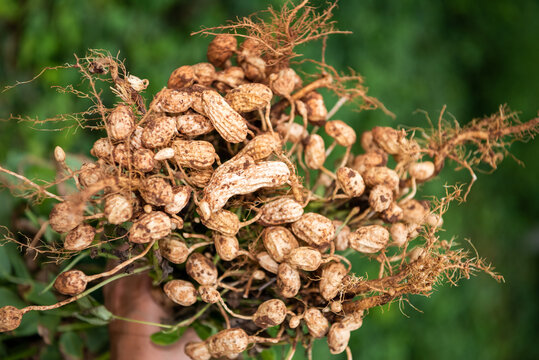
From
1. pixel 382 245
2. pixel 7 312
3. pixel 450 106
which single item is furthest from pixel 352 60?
pixel 7 312

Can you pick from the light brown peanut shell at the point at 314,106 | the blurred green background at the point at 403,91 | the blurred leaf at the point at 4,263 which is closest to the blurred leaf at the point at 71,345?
the blurred green background at the point at 403,91

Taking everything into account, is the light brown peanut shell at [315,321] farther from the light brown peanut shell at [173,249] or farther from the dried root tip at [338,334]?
the light brown peanut shell at [173,249]

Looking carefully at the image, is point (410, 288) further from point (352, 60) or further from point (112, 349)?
point (352, 60)

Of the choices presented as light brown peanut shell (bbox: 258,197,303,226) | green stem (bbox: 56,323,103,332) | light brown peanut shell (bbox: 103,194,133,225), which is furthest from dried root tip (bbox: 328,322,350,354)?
green stem (bbox: 56,323,103,332)

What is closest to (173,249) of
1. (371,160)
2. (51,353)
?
(371,160)

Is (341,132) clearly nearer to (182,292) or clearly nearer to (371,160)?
(371,160)

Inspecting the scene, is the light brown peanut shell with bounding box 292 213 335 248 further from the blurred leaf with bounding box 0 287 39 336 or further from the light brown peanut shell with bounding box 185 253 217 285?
the blurred leaf with bounding box 0 287 39 336
